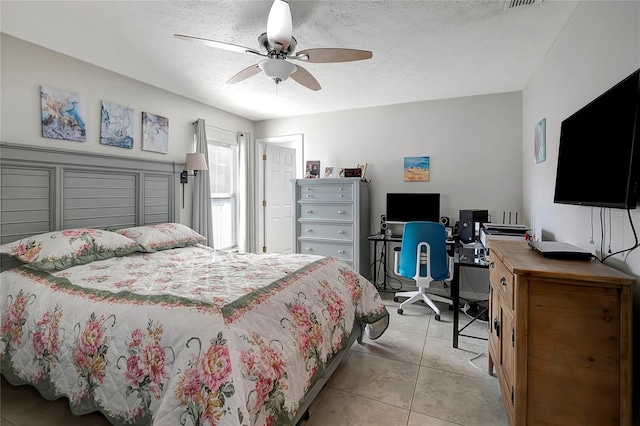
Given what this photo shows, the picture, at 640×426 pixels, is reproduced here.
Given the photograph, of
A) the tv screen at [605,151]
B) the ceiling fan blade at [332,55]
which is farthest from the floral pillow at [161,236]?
the tv screen at [605,151]

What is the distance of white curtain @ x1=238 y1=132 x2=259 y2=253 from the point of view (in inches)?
181

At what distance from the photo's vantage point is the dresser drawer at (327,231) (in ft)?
12.9

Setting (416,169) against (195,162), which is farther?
(416,169)

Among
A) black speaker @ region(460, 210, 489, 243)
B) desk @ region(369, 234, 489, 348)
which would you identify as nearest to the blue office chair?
desk @ region(369, 234, 489, 348)

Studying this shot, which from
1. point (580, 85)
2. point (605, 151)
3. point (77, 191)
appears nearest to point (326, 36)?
point (580, 85)

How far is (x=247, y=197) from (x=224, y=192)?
1.15ft

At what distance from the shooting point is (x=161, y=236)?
2867mm

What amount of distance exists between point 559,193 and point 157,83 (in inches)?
148

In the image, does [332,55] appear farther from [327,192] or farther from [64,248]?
[64,248]

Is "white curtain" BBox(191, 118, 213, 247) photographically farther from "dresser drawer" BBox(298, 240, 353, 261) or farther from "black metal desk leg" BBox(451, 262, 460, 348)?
"black metal desk leg" BBox(451, 262, 460, 348)

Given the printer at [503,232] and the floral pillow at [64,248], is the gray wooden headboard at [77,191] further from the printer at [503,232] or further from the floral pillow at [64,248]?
the printer at [503,232]

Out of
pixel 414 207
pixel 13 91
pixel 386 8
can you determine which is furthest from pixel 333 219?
pixel 13 91

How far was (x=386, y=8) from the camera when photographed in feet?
6.40

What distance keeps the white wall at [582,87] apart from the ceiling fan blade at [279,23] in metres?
1.63
